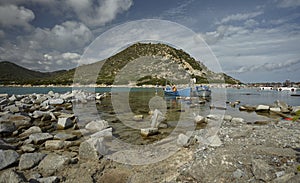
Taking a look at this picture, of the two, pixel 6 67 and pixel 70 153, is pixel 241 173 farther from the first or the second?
pixel 6 67

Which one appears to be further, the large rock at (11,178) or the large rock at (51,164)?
the large rock at (51,164)

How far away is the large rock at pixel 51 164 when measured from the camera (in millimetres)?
4934

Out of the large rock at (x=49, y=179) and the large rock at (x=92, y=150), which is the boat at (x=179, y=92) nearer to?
the large rock at (x=92, y=150)

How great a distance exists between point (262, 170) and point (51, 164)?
5.08 metres

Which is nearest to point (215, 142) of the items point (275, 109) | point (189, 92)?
point (275, 109)

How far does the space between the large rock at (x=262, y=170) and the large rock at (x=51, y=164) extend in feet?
15.3

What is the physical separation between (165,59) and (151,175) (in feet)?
83.2

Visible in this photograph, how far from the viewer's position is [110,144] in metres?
7.42

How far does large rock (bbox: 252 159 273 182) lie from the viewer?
152 inches

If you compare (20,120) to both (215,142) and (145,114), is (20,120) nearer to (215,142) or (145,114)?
(145,114)

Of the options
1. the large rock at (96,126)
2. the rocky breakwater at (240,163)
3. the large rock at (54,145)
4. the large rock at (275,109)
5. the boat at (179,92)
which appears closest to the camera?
the rocky breakwater at (240,163)

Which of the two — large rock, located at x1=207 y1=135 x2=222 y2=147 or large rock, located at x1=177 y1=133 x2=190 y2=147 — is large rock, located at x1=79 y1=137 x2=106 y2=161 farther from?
large rock, located at x1=207 y1=135 x2=222 y2=147

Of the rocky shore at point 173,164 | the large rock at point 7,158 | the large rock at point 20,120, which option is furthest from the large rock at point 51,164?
the large rock at point 20,120

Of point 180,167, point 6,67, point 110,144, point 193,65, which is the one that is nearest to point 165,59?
point 193,65
